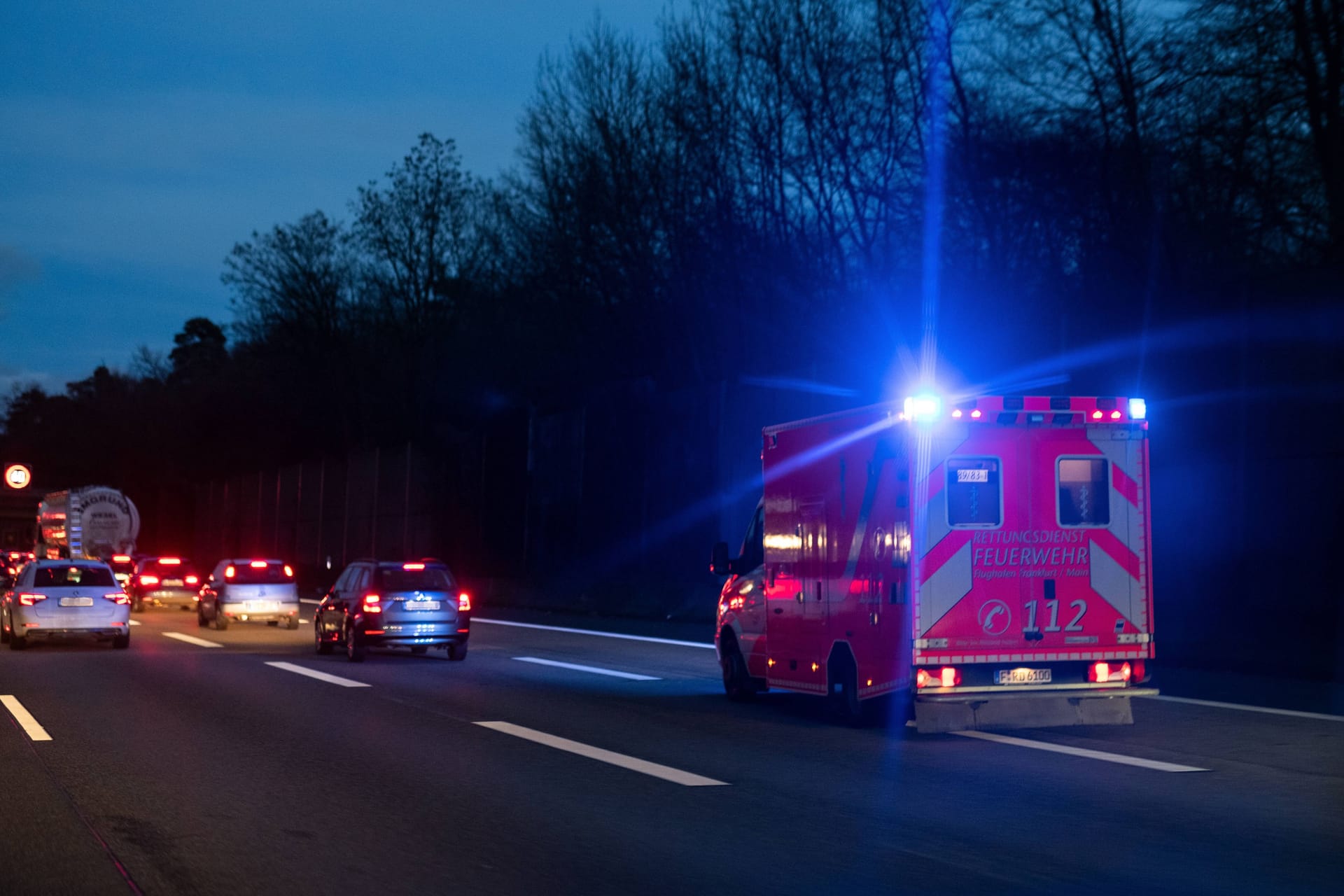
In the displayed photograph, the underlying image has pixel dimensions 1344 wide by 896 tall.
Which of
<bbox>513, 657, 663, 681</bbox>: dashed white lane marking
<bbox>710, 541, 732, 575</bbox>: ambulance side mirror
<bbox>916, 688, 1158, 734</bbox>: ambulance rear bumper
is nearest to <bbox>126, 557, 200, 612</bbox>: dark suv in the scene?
<bbox>513, 657, 663, 681</bbox>: dashed white lane marking

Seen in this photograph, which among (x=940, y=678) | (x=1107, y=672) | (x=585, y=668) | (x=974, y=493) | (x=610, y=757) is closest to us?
(x=610, y=757)

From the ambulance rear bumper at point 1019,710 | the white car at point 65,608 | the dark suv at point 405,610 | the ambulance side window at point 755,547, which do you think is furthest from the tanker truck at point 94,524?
the ambulance rear bumper at point 1019,710

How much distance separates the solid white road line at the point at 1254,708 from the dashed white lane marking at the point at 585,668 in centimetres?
646

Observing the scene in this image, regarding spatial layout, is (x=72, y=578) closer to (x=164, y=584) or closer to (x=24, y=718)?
(x=24, y=718)

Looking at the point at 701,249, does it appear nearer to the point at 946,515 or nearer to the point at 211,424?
the point at 946,515

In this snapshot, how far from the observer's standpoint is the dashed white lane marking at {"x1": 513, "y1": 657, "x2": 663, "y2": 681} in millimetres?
20234

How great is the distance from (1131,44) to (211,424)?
8164 centimetres

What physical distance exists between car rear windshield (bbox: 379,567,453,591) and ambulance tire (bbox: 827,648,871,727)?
10.3 meters

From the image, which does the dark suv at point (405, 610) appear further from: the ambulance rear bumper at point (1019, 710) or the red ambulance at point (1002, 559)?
the ambulance rear bumper at point (1019, 710)

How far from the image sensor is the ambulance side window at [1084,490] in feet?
44.8

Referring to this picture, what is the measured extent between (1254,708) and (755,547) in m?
5.23

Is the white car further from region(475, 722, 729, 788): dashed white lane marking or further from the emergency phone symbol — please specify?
the emergency phone symbol

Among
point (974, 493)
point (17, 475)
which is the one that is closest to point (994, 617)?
point (974, 493)

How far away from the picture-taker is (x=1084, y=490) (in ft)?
44.9
